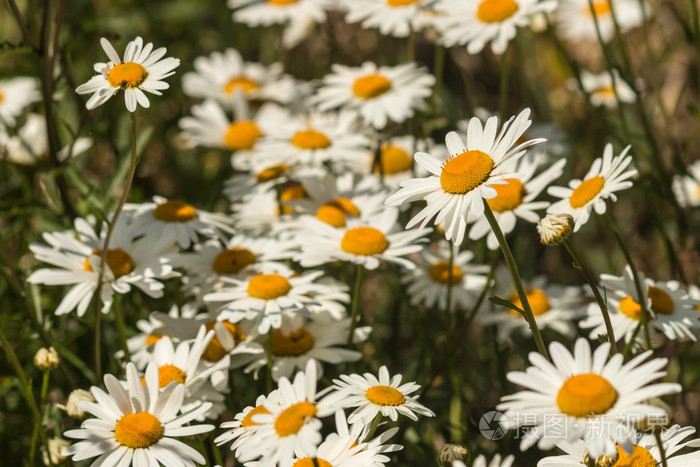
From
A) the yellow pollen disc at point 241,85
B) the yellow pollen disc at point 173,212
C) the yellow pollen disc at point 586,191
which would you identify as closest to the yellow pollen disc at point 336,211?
the yellow pollen disc at point 173,212


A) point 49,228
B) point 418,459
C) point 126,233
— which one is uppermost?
point 126,233

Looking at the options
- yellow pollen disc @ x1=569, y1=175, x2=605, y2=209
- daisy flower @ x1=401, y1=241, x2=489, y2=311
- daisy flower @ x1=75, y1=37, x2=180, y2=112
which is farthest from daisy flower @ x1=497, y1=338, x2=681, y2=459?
daisy flower @ x1=401, y1=241, x2=489, y2=311

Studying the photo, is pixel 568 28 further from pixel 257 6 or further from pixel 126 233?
pixel 126 233

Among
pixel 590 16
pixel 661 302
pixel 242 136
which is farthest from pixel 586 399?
pixel 590 16

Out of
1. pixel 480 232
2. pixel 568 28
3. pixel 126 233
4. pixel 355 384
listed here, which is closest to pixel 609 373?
pixel 355 384

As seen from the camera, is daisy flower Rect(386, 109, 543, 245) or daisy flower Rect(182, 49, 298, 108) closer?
daisy flower Rect(386, 109, 543, 245)

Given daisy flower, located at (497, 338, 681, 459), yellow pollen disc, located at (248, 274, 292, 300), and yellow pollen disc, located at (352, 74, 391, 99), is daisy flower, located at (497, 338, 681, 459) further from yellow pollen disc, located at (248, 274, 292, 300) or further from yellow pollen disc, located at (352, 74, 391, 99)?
yellow pollen disc, located at (352, 74, 391, 99)

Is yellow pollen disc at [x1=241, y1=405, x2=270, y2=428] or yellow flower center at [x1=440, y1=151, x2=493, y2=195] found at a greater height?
yellow flower center at [x1=440, y1=151, x2=493, y2=195]

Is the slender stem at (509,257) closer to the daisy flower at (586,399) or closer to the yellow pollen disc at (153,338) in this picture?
the daisy flower at (586,399)
